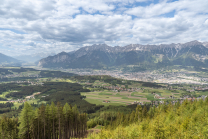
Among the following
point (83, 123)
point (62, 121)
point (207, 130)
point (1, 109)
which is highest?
point (207, 130)

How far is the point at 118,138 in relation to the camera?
41344mm

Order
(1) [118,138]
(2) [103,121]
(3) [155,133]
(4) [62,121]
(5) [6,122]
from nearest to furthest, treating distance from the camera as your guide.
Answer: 1. (3) [155,133]
2. (1) [118,138]
3. (5) [6,122]
4. (4) [62,121]
5. (2) [103,121]

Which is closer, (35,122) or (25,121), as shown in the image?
(25,121)

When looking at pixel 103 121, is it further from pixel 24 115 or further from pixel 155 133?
pixel 155 133

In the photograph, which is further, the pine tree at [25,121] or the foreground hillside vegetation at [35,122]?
the pine tree at [25,121]

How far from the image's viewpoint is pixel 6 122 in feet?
163

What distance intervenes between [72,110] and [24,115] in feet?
97.3

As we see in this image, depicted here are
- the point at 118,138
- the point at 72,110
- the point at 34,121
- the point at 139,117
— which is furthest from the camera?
the point at 139,117

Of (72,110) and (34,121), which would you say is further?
(72,110)

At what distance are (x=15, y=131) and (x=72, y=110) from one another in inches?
1270

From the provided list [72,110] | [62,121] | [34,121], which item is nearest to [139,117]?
[72,110]

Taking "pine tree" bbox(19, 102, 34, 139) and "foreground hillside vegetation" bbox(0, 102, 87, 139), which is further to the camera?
"pine tree" bbox(19, 102, 34, 139)

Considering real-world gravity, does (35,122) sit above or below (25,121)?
below

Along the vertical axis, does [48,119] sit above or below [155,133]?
below
